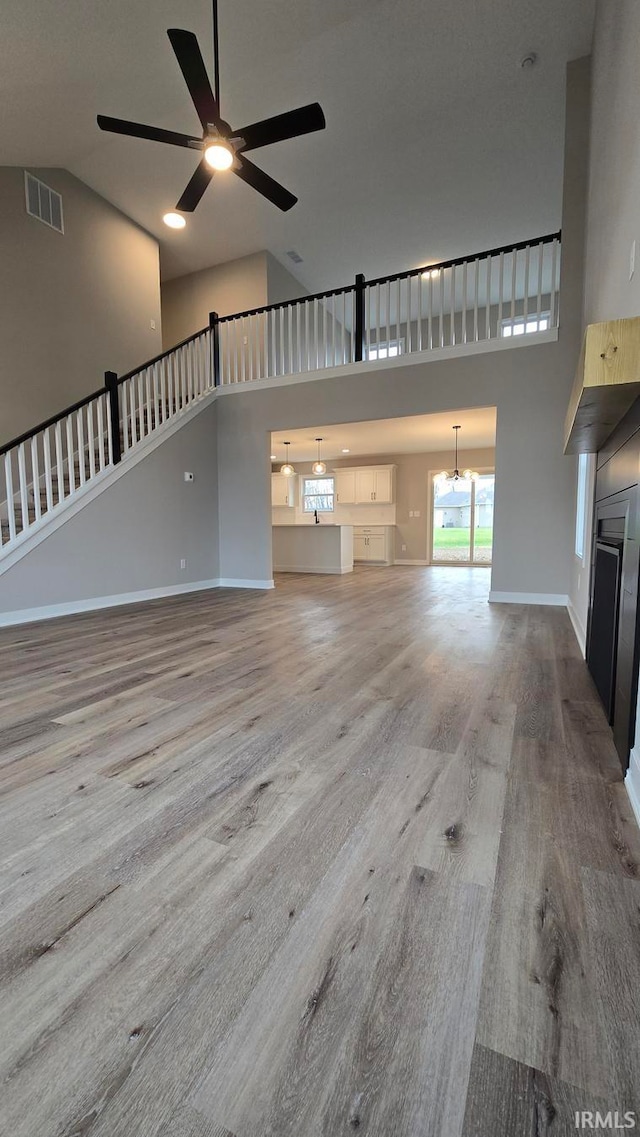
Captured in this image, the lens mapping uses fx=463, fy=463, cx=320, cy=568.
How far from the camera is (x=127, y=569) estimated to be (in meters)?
5.25

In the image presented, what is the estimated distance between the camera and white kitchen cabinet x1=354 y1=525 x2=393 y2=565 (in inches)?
396

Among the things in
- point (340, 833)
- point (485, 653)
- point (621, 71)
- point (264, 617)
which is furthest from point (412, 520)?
point (340, 833)

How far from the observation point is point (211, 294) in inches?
308

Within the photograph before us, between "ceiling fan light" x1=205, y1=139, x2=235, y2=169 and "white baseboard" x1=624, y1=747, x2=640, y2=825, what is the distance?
4248 millimetres

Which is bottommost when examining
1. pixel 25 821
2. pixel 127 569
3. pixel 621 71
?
pixel 25 821

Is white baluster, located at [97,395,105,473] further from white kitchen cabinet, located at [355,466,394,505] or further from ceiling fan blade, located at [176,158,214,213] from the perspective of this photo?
white kitchen cabinet, located at [355,466,394,505]

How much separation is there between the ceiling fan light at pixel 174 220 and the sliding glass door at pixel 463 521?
6.33 m

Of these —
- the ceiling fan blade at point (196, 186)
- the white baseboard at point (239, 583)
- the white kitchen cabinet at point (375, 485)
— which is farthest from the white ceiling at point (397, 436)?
the ceiling fan blade at point (196, 186)

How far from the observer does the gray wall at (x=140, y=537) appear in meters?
4.40

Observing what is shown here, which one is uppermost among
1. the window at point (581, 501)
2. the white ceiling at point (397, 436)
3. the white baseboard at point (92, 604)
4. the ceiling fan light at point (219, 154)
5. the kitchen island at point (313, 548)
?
the ceiling fan light at point (219, 154)

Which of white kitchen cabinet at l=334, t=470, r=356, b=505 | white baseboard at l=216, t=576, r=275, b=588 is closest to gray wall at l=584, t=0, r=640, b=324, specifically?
white baseboard at l=216, t=576, r=275, b=588

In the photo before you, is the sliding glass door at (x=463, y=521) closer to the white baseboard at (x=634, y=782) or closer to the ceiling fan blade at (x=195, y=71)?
the ceiling fan blade at (x=195, y=71)

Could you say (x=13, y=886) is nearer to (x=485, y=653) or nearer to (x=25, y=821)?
(x=25, y=821)

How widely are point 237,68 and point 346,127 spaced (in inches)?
51.7
